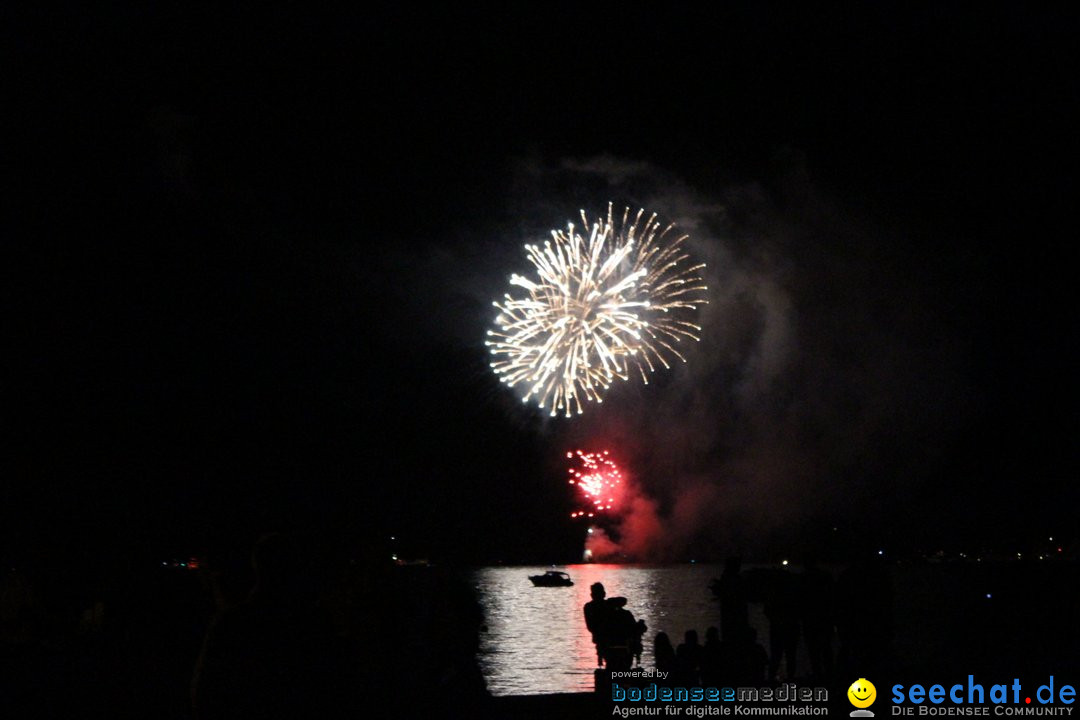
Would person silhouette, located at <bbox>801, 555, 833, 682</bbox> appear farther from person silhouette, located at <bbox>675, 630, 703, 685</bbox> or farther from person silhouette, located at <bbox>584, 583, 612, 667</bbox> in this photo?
person silhouette, located at <bbox>584, 583, 612, 667</bbox>

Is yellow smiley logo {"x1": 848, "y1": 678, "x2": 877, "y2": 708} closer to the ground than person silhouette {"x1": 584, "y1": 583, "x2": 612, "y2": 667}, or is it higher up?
closer to the ground

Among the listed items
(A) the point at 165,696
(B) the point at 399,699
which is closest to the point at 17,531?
(A) the point at 165,696

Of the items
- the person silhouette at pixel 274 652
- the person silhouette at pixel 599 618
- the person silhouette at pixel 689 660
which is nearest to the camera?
the person silhouette at pixel 274 652

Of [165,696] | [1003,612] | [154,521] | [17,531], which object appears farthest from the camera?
[154,521]

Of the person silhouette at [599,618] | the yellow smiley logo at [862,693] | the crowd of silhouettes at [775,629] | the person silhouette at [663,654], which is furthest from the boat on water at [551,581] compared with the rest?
the yellow smiley logo at [862,693]

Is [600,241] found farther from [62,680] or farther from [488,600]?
[488,600]

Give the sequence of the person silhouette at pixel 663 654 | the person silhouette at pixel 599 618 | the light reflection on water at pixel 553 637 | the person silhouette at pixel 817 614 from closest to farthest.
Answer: the person silhouette at pixel 663 654, the person silhouette at pixel 817 614, the person silhouette at pixel 599 618, the light reflection on water at pixel 553 637

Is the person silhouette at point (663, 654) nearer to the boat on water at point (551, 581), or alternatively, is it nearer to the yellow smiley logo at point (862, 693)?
the yellow smiley logo at point (862, 693)

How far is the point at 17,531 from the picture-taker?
84.3ft

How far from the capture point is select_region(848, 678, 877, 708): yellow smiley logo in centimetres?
869

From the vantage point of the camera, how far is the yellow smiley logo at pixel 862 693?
8688 millimetres

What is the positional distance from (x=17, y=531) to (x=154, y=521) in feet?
85.9

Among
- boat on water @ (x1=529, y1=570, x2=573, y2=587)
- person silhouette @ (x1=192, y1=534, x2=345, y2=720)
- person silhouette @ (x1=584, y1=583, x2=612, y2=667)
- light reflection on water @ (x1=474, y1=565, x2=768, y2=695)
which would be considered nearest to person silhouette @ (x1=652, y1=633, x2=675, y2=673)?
person silhouette @ (x1=584, y1=583, x2=612, y2=667)

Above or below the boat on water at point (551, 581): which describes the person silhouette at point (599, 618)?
below
